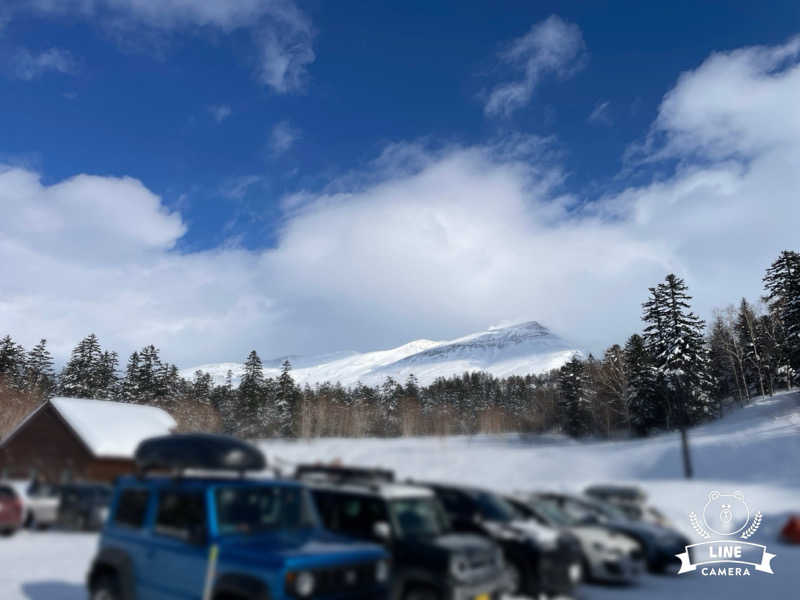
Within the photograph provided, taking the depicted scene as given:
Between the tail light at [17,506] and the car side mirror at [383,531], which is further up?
the tail light at [17,506]

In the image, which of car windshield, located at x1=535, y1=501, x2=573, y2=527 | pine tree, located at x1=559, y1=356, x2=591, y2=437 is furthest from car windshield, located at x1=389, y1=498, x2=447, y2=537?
pine tree, located at x1=559, y1=356, x2=591, y2=437

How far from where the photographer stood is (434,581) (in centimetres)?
543

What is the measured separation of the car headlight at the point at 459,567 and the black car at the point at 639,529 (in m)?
1.34

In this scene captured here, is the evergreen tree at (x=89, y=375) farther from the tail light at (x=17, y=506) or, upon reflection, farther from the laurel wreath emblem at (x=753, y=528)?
the laurel wreath emblem at (x=753, y=528)

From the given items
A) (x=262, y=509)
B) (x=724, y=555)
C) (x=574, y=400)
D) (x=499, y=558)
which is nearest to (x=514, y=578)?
(x=499, y=558)

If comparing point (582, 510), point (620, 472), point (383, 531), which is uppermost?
point (620, 472)

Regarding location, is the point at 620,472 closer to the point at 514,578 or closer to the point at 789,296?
the point at 514,578

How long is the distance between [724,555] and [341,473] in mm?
4490

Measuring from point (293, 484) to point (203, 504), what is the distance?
3.49 ft

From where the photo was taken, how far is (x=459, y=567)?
5.37m

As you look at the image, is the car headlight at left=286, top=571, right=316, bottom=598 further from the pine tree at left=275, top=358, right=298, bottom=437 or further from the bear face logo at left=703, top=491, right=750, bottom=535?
the bear face logo at left=703, top=491, right=750, bottom=535

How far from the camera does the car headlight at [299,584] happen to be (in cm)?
473

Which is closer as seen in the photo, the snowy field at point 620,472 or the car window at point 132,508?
the snowy field at point 620,472

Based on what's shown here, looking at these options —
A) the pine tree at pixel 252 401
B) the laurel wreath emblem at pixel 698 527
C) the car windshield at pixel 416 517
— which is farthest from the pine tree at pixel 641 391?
the pine tree at pixel 252 401
